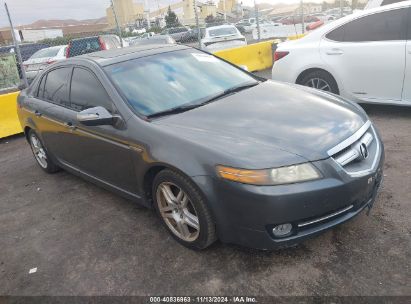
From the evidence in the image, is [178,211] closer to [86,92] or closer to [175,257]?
[175,257]

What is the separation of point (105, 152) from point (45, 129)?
1430 millimetres

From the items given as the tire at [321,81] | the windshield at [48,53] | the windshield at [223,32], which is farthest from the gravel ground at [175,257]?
the windshield at [223,32]

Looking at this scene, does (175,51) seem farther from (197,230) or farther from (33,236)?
(33,236)

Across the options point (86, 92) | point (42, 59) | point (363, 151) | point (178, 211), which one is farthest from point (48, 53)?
point (363, 151)

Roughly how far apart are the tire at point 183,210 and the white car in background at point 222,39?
10.5 metres

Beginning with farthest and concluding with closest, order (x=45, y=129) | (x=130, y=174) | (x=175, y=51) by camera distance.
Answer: (x=45, y=129)
(x=175, y=51)
(x=130, y=174)

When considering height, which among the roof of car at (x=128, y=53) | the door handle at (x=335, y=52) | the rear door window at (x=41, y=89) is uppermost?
the roof of car at (x=128, y=53)

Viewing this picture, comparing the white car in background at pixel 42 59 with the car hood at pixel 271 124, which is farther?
the white car in background at pixel 42 59

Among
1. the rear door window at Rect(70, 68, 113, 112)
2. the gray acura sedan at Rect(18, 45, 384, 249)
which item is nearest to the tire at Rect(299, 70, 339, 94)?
the gray acura sedan at Rect(18, 45, 384, 249)

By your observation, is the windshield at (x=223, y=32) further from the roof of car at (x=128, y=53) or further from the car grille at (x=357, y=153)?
the car grille at (x=357, y=153)

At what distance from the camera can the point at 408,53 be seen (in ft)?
16.9

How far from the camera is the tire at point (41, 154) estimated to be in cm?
504

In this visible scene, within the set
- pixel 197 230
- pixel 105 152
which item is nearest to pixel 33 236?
pixel 105 152

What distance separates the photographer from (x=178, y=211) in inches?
123
